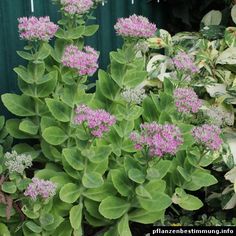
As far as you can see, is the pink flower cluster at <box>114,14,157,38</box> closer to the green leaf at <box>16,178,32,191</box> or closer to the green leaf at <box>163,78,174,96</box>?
the green leaf at <box>163,78,174,96</box>

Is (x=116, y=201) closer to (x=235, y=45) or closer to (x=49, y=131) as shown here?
(x=49, y=131)

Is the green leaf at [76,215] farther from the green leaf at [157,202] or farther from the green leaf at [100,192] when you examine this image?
the green leaf at [157,202]

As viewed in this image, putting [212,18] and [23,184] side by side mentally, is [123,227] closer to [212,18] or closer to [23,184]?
[23,184]

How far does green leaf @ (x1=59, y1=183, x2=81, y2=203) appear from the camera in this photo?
1.98 m

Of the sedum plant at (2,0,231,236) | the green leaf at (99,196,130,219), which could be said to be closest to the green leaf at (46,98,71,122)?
the sedum plant at (2,0,231,236)

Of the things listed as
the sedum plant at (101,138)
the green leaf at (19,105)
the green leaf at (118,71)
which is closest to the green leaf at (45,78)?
the sedum plant at (101,138)

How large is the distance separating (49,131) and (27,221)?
34cm

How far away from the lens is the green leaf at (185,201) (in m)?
2.11

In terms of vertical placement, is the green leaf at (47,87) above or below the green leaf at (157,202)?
above

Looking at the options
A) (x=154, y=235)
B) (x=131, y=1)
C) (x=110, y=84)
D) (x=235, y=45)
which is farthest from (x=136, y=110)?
(x=131, y=1)

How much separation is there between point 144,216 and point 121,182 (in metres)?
0.19

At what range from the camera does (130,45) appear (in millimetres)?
2145

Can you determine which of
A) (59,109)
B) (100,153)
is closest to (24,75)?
(59,109)

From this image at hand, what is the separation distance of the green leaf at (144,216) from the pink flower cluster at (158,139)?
38cm
